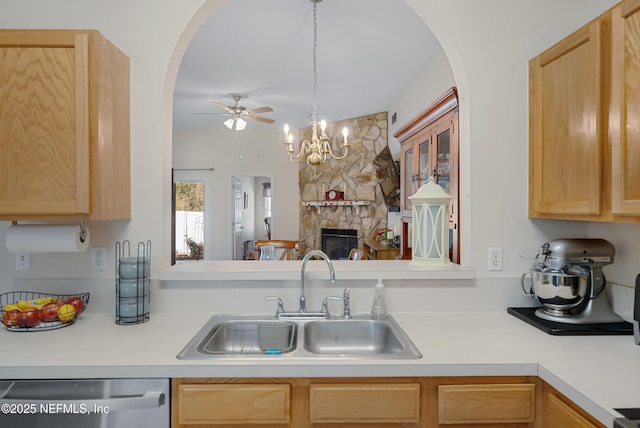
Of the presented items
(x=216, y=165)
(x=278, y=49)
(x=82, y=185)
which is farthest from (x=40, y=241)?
(x=216, y=165)

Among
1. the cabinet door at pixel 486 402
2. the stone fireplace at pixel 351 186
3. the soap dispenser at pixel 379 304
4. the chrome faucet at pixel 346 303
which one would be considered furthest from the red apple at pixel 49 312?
the stone fireplace at pixel 351 186

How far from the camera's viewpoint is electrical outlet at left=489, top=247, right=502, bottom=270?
5.98ft

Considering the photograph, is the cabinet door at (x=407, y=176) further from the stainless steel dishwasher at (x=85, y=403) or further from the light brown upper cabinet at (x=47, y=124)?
the stainless steel dishwasher at (x=85, y=403)

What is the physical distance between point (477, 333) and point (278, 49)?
3182 millimetres

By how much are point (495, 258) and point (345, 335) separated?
2.54 ft

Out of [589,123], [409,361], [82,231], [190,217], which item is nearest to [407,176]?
[589,123]

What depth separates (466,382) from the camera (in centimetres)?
125

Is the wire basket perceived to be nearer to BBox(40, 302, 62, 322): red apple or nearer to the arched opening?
BBox(40, 302, 62, 322): red apple

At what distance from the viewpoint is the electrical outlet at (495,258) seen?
5.98ft

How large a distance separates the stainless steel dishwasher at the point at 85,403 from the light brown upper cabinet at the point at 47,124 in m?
0.59

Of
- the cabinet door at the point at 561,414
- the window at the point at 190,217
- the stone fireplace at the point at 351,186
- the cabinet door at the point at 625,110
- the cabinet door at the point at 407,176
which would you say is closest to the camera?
the cabinet door at the point at 561,414

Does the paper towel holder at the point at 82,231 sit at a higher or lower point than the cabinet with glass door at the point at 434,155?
lower

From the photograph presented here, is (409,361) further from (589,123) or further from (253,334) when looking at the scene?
(589,123)

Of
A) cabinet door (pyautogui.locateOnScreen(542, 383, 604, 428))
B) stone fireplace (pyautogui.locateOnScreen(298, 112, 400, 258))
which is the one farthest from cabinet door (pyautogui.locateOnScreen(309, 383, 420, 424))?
stone fireplace (pyautogui.locateOnScreen(298, 112, 400, 258))
